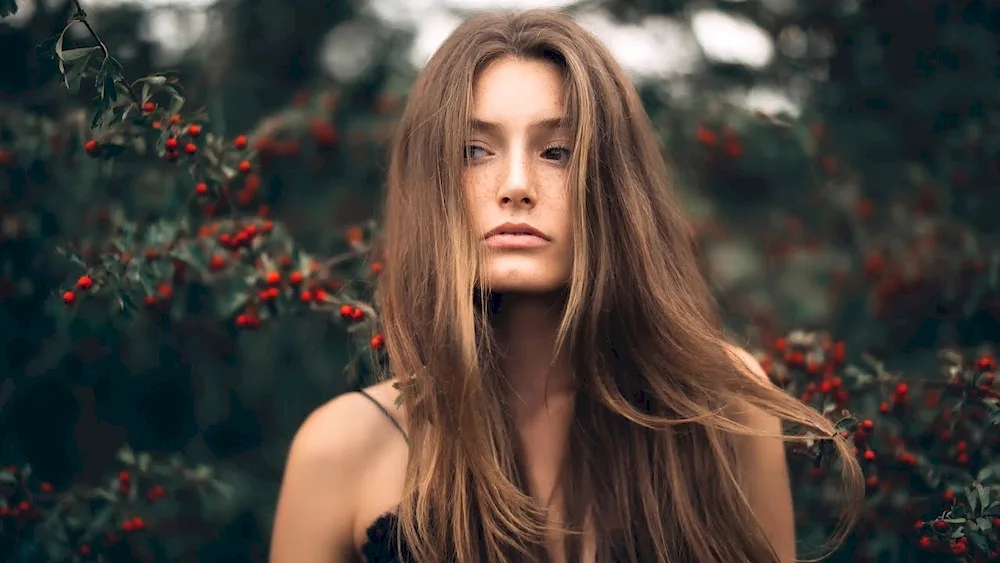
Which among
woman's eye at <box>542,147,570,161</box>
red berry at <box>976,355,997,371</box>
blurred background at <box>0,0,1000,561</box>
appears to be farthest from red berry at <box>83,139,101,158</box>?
red berry at <box>976,355,997,371</box>

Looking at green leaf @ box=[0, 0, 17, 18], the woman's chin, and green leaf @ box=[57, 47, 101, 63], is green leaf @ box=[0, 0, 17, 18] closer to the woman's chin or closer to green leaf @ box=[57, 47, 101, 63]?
green leaf @ box=[57, 47, 101, 63]

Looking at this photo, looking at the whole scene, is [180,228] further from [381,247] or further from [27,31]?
[27,31]

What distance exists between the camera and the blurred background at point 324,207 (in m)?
1.83

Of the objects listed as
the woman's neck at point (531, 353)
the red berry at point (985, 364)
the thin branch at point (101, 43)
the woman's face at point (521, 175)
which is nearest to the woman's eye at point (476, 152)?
the woman's face at point (521, 175)

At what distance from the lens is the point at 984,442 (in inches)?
67.4

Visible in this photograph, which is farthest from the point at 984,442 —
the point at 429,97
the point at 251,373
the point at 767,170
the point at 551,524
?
the point at 251,373

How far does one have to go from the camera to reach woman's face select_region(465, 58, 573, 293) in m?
1.45

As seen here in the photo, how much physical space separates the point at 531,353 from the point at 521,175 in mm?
349

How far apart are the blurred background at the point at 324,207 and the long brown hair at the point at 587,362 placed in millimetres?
231

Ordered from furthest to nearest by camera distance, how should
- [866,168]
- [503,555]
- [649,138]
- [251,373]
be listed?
[866,168]
[251,373]
[649,138]
[503,555]

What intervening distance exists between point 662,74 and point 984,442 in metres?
1.13

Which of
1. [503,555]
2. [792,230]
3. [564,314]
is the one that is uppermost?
[792,230]

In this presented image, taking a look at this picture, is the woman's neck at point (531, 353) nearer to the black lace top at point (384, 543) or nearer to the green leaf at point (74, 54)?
the black lace top at point (384, 543)

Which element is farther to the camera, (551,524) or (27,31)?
(27,31)
